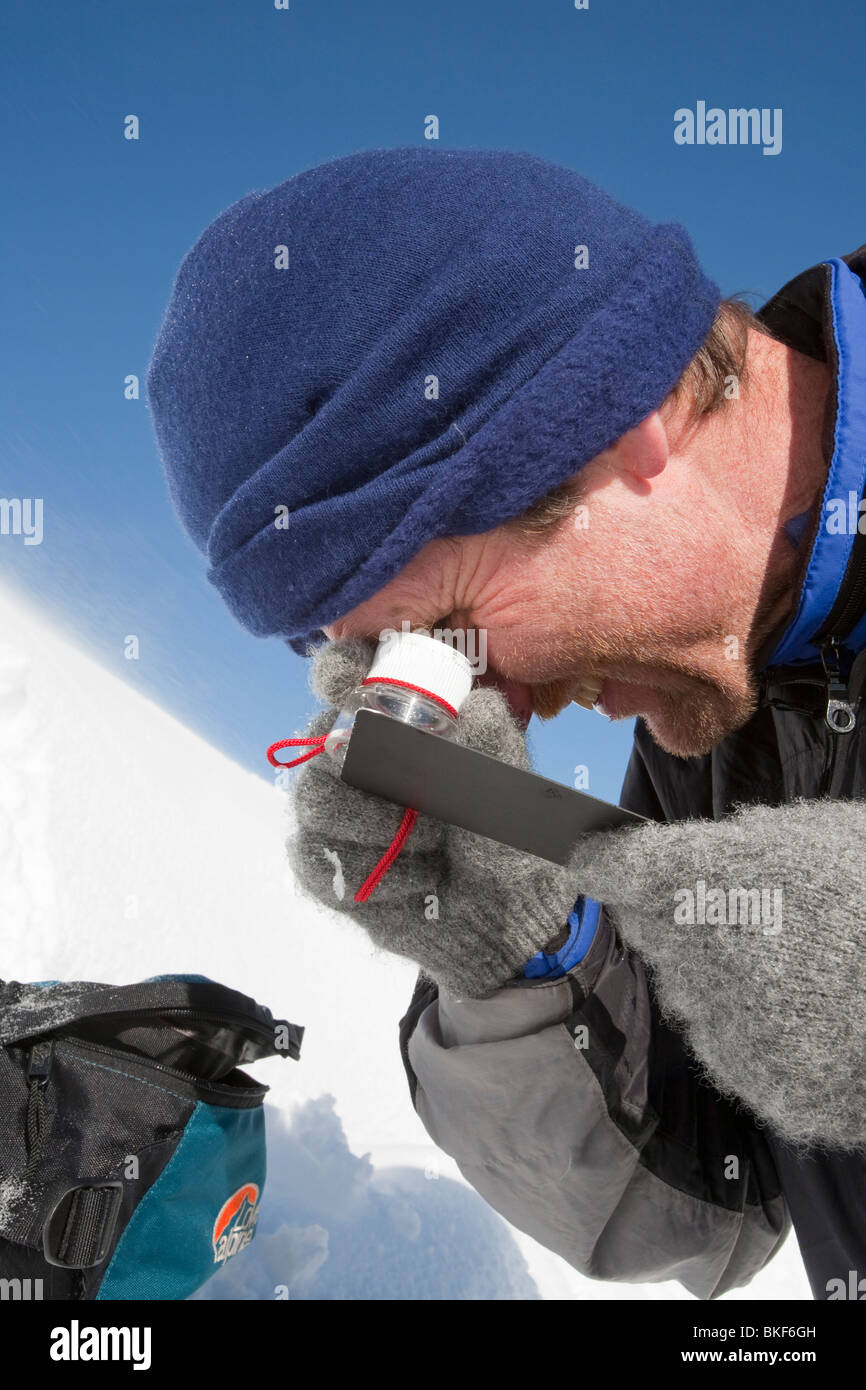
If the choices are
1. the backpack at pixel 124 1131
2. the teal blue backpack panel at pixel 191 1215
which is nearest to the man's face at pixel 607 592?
the backpack at pixel 124 1131

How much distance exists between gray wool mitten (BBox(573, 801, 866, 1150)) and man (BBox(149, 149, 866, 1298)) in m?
0.02

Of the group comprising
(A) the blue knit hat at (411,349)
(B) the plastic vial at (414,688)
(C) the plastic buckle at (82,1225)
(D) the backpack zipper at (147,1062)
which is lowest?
(C) the plastic buckle at (82,1225)

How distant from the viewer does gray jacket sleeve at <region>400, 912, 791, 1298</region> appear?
1.81 meters

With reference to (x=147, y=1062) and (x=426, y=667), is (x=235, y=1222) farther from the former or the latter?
(x=426, y=667)

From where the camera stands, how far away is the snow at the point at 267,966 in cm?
280

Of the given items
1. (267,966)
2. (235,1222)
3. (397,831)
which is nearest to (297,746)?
(397,831)

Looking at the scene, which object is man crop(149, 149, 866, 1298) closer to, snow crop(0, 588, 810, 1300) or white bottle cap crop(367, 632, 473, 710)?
white bottle cap crop(367, 632, 473, 710)

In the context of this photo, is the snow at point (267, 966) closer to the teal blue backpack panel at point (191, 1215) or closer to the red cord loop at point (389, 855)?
the red cord loop at point (389, 855)

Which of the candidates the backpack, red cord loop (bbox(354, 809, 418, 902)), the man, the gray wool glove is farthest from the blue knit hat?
the backpack

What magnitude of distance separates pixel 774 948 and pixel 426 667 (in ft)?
2.18

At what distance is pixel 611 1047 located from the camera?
1.88 m

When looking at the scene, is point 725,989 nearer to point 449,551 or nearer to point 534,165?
point 449,551
